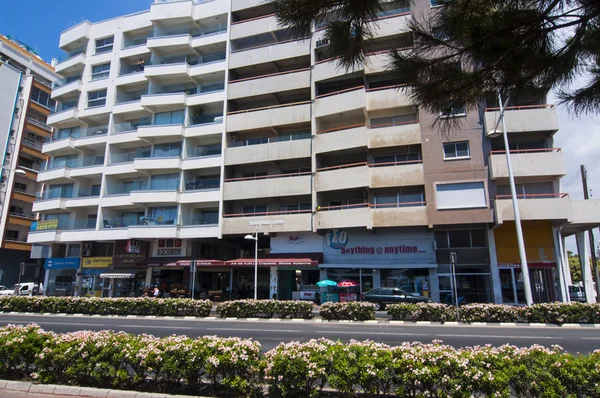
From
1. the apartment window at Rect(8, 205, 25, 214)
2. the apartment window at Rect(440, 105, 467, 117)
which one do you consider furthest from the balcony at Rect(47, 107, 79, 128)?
the apartment window at Rect(440, 105, 467, 117)

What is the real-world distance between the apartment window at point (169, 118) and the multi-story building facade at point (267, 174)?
17 cm

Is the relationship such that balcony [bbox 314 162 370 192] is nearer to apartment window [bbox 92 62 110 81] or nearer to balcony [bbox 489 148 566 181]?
balcony [bbox 489 148 566 181]

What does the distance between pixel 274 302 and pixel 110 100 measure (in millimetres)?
28369

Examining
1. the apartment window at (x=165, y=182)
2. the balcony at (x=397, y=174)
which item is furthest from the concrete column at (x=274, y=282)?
the apartment window at (x=165, y=182)

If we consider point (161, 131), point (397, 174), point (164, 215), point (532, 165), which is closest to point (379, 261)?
point (397, 174)

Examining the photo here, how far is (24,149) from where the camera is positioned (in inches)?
1687

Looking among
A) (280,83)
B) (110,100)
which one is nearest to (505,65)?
(280,83)

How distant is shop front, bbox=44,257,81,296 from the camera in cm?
3397

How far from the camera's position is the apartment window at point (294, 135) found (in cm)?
2998

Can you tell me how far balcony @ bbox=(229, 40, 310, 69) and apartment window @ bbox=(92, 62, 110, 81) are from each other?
45.6 ft

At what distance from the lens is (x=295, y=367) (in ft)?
17.9

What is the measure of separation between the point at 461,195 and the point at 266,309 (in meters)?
15.4

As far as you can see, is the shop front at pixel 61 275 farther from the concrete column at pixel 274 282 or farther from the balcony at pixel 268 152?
the concrete column at pixel 274 282

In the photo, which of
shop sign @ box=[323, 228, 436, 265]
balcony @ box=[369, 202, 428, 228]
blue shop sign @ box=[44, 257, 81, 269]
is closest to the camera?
balcony @ box=[369, 202, 428, 228]
